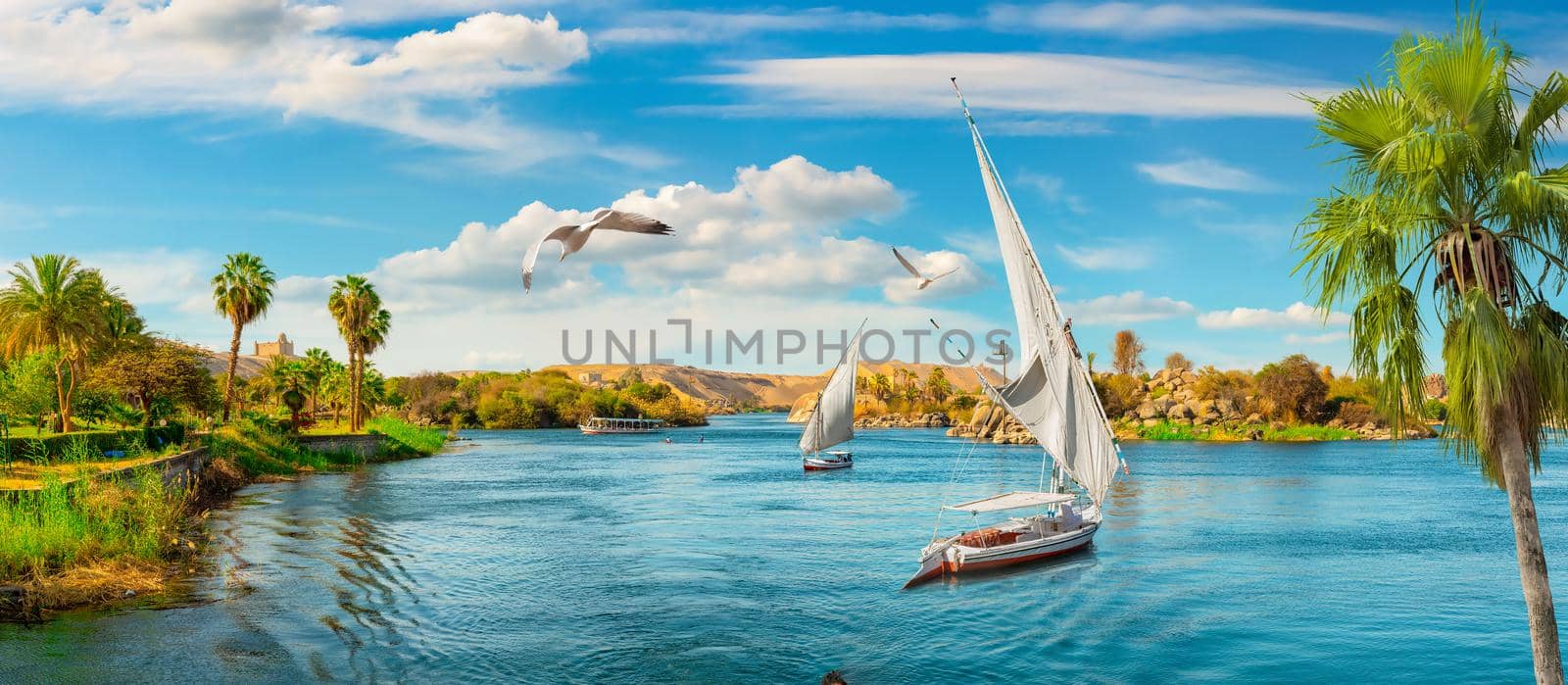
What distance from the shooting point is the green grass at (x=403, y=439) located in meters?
75.1

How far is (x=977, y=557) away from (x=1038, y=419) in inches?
199

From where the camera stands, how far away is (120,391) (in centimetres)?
4450

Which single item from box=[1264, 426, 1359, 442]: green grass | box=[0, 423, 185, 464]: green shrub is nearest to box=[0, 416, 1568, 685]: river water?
box=[0, 423, 185, 464]: green shrub

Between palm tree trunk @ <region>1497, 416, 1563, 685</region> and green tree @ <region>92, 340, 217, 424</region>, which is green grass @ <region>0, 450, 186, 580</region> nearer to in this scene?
green tree @ <region>92, 340, 217, 424</region>

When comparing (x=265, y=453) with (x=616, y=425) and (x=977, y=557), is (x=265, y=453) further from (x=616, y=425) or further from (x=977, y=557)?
(x=616, y=425)

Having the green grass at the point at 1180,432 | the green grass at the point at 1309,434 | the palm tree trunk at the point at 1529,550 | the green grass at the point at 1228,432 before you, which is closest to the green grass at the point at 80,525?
the palm tree trunk at the point at 1529,550

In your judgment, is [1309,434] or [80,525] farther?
[1309,434]

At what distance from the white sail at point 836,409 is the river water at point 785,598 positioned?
1252 cm

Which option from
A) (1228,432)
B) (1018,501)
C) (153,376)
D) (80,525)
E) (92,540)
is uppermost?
(153,376)

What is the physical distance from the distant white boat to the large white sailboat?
114m

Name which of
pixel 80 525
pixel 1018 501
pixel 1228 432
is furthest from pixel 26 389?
pixel 1228 432

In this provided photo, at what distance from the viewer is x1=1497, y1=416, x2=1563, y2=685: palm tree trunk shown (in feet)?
25.5

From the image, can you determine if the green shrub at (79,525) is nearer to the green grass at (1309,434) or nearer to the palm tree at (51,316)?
the palm tree at (51,316)

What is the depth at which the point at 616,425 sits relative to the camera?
148250 millimetres
